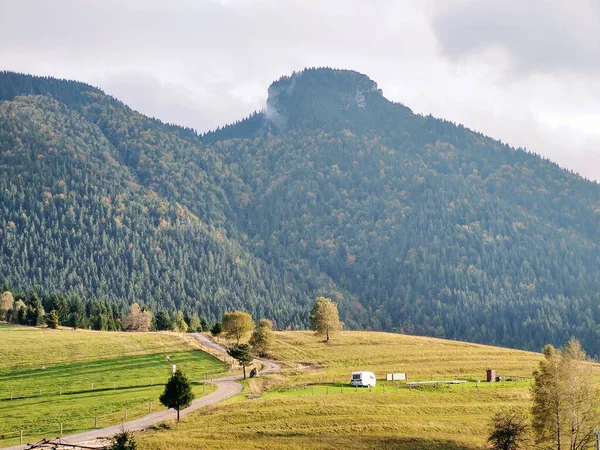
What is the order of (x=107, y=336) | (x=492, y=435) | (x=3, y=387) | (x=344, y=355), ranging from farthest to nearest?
(x=107, y=336), (x=344, y=355), (x=3, y=387), (x=492, y=435)

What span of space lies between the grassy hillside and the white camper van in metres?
1.72

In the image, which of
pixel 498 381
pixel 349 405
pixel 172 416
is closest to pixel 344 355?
pixel 498 381

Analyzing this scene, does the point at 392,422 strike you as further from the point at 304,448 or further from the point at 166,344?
the point at 166,344

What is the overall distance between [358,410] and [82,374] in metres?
46.5

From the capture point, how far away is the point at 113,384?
4090 inches

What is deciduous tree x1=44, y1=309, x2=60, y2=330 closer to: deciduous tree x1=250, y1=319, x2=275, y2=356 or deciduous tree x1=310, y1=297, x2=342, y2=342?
deciduous tree x1=250, y1=319, x2=275, y2=356

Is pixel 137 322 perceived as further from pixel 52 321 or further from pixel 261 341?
pixel 261 341

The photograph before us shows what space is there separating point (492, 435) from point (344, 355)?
188 feet

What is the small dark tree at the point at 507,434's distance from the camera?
257 ft

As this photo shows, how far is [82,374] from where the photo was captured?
111062 mm

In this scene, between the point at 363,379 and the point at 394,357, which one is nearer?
the point at 363,379

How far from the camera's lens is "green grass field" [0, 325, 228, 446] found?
83688 millimetres

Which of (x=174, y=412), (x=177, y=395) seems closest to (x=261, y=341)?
(x=174, y=412)

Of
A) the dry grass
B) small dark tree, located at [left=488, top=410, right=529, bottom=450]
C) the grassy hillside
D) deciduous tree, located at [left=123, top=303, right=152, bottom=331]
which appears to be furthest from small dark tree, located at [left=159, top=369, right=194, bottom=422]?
deciduous tree, located at [left=123, top=303, right=152, bottom=331]
